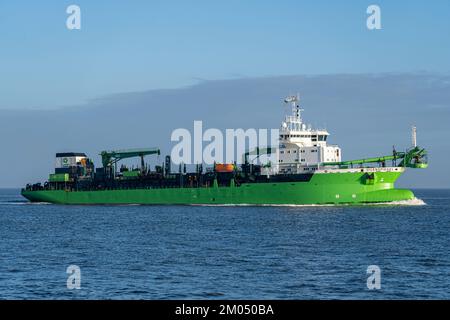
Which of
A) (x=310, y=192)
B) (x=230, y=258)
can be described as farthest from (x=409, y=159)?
(x=230, y=258)

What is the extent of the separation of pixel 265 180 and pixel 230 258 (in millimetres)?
46551

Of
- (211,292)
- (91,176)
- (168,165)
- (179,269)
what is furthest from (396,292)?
(91,176)

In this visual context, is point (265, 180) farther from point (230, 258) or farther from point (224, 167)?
point (230, 258)

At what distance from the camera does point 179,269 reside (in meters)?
32.3

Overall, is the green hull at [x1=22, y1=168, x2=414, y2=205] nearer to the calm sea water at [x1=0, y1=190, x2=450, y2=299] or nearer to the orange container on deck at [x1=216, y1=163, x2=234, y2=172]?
the orange container on deck at [x1=216, y1=163, x2=234, y2=172]

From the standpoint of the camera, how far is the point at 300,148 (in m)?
82.9

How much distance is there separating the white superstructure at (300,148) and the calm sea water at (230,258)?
1825cm

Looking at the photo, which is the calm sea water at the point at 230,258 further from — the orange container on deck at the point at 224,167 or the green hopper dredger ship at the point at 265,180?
the orange container on deck at the point at 224,167

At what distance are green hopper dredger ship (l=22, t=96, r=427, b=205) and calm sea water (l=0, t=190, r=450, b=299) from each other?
13598mm

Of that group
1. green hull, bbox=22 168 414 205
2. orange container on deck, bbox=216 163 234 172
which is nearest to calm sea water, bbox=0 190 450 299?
green hull, bbox=22 168 414 205

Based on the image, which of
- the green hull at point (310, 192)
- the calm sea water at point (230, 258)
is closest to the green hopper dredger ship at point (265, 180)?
the green hull at point (310, 192)

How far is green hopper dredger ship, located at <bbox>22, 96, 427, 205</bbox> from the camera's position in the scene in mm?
77500
